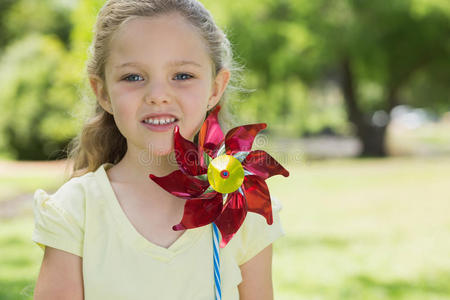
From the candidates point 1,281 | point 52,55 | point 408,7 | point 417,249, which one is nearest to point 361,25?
point 408,7

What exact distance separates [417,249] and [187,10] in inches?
178

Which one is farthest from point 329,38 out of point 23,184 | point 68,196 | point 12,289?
point 68,196

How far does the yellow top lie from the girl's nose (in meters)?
0.33

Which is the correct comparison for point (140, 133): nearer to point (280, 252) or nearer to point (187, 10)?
point (187, 10)

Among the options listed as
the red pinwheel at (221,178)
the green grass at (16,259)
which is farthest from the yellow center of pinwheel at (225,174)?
the green grass at (16,259)

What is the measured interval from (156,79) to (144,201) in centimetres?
40

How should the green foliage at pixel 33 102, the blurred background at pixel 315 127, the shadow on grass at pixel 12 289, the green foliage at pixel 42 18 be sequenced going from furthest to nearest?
1. the green foliage at pixel 42 18
2. the green foliage at pixel 33 102
3. the blurred background at pixel 315 127
4. the shadow on grass at pixel 12 289

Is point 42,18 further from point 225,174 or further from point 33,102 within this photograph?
point 225,174

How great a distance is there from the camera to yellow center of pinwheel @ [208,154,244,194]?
1.67m

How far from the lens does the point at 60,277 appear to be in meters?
1.65

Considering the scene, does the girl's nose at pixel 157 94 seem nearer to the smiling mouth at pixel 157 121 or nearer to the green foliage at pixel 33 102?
the smiling mouth at pixel 157 121

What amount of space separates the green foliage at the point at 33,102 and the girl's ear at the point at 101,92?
13121 mm

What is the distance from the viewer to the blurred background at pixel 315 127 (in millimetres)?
5367

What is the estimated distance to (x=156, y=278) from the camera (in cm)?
167
